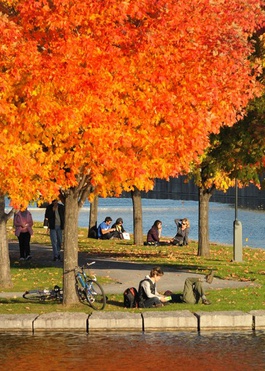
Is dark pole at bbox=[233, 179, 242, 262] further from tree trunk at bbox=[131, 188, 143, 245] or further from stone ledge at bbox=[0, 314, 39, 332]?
stone ledge at bbox=[0, 314, 39, 332]

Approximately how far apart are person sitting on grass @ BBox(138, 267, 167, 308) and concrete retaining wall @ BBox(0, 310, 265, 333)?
2.22 meters

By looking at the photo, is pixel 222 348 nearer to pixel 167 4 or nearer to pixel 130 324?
pixel 130 324

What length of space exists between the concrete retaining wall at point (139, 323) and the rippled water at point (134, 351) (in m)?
0.55

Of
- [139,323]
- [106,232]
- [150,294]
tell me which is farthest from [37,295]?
[106,232]

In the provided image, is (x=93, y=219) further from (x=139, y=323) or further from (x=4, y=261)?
(x=139, y=323)

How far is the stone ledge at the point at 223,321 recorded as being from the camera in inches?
642

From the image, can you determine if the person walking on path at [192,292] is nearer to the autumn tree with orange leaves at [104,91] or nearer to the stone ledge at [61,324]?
the autumn tree with orange leaves at [104,91]

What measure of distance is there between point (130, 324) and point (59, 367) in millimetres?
3912

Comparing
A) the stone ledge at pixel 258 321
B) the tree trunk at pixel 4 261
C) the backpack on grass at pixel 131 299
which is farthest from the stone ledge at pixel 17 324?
the tree trunk at pixel 4 261

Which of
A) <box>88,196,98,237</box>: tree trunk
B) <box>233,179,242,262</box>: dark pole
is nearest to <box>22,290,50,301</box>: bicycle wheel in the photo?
<box>233,179,242,262</box>: dark pole

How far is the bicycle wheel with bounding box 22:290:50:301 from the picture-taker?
19.7 metres

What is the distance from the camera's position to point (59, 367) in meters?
12.5

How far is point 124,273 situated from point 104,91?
32.6 ft

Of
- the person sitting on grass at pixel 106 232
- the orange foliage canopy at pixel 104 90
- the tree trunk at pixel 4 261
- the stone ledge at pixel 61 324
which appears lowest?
the stone ledge at pixel 61 324
